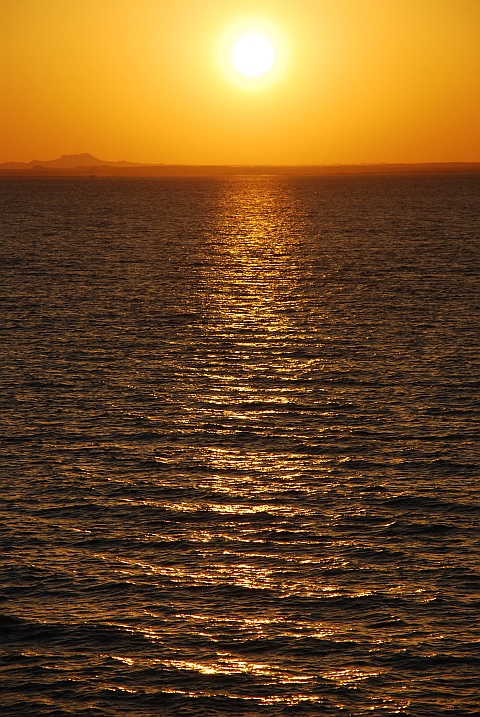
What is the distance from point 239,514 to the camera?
40.4m

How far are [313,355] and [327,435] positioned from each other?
20.2m

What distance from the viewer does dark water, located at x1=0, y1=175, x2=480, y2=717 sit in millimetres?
28766

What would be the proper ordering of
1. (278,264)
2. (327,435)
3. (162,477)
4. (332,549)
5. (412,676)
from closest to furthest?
(412,676) → (332,549) → (162,477) → (327,435) → (278,264)

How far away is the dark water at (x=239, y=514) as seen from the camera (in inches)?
1133

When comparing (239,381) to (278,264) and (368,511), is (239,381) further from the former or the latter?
(278,264)

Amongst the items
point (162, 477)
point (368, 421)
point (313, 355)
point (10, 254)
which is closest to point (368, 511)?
point (162, 477)

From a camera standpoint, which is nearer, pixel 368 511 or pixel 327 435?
pixel 368 511

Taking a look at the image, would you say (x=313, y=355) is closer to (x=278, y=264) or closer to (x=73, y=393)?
(x=73, y=393)

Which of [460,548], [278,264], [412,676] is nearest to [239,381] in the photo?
[460,548]

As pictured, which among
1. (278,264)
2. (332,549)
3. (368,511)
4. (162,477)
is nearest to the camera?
(332,549)

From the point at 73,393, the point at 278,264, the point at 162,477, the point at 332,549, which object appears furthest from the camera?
the point at 278,264

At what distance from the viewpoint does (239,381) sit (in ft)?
206

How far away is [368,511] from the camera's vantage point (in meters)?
40.6

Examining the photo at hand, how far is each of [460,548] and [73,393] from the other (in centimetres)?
2926
